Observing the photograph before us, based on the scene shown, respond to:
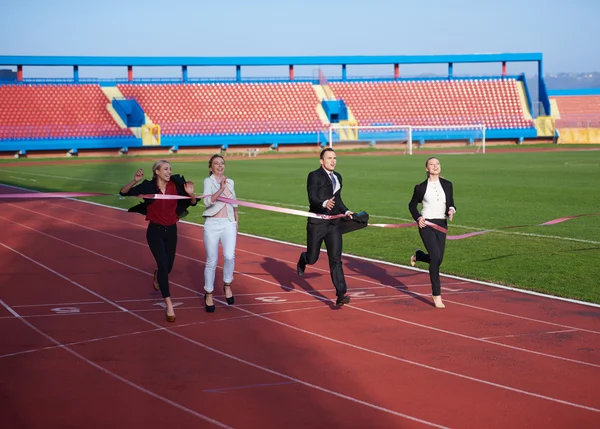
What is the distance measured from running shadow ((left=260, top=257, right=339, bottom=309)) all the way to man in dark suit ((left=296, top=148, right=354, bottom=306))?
2.05 ft

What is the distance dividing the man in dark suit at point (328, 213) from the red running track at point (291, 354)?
501 millimetres

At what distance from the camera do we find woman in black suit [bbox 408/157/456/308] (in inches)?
432

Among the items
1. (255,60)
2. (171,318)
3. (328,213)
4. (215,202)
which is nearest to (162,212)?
(215,202)

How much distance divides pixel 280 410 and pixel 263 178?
3032 cm

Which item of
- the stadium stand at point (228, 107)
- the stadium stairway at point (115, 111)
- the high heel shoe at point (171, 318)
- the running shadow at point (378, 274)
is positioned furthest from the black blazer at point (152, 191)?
the stadium stand at point (228, 107)

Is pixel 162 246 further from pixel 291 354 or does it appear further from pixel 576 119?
pixel 576 119

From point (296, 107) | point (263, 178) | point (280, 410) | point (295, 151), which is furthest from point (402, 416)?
point (296, 107)

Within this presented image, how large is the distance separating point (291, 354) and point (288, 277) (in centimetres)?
488

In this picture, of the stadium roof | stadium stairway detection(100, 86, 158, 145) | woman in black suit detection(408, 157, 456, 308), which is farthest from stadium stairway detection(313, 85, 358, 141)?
woman in black suit detection(408, 157, 456, 308)

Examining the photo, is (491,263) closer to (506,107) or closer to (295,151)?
(295,151)

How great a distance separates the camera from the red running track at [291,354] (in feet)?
23.0

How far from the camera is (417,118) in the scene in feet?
233

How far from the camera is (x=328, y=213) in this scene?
1090cm

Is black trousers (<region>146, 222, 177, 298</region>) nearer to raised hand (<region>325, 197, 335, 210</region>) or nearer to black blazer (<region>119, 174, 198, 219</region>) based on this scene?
black blazer (<region>119, 174, 198, 219</region>)
